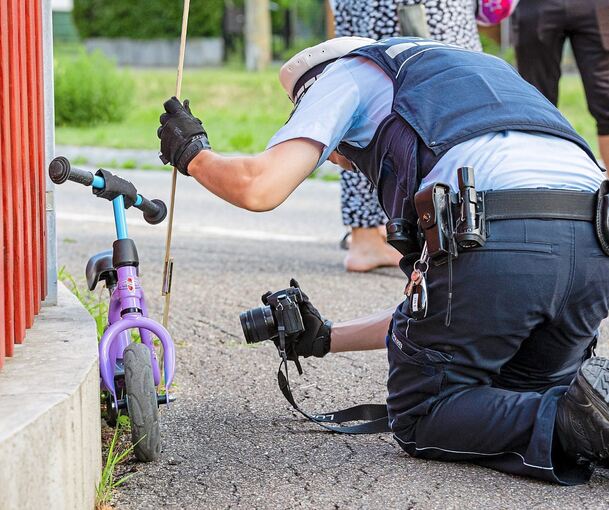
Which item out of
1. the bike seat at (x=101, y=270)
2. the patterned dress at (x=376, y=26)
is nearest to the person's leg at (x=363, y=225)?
the patterned dress at (x=376, y=26)

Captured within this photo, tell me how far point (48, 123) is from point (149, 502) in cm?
114

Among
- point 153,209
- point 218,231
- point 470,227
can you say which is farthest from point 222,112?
point 470,227

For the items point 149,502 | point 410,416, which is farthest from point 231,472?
point 410,416

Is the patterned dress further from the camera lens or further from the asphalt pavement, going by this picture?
the camera lens

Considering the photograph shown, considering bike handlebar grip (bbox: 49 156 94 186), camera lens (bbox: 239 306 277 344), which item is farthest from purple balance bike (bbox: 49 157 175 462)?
camera lens (bbox: 239 306 277 344)

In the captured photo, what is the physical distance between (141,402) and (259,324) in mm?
544

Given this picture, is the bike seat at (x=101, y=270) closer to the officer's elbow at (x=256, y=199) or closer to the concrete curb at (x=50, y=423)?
the concrete curb at (x=50, y=423)

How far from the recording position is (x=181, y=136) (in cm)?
322

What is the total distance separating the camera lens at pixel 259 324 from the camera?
3502 mm

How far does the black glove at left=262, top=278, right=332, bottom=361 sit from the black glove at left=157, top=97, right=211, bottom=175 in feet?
1.85

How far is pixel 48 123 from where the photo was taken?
11.1ft

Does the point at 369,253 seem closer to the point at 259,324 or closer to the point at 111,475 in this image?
the point at 259,324

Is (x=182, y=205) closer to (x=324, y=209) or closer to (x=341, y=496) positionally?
(x=324, y=209)

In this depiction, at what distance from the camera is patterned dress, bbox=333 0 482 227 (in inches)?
220
